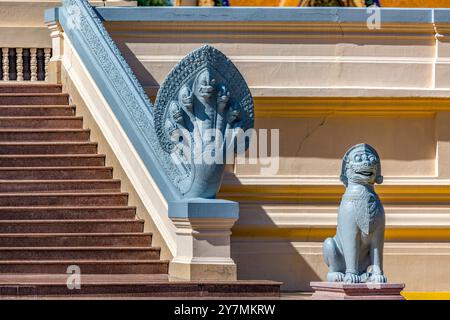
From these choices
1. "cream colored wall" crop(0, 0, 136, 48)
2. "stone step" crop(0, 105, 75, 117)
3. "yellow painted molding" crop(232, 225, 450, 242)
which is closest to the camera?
"yellow painted molding" crop(232, 225, 450, 242)

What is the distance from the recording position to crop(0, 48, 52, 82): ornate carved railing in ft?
72.7

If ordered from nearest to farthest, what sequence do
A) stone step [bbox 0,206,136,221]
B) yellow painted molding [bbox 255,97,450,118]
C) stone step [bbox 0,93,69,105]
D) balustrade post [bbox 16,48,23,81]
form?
1. stone step [bbox 0,206,136,221]
2. yellow painted molding [bbox 255,97,450,118]
3. stone step [bbox 0,93,69,105]
4. balustrade post [bbox 16,48,23,81]

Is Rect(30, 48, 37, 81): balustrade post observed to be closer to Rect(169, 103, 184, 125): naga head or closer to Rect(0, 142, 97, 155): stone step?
Rect(0, 142, 97, 155): stone step

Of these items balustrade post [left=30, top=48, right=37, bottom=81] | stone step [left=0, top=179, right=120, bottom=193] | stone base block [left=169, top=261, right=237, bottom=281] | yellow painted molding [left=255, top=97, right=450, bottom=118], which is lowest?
stone base block [left=169, top=261, right=237, bottom=281]

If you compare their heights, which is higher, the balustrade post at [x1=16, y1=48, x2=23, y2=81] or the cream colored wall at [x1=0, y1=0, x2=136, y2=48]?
the cream colored wall at [x1=0, y1=0, x2=136, y2=48]

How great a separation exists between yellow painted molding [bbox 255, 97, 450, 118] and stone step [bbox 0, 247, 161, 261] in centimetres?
228

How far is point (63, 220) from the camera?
62.0ft

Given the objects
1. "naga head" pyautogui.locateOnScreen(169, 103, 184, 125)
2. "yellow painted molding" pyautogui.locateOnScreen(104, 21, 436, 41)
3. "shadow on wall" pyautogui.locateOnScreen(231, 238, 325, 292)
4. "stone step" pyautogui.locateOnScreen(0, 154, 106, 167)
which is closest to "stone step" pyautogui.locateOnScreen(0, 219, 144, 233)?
"stone step" pyautogui.locateOnScreen(0, 154, 106, 167)

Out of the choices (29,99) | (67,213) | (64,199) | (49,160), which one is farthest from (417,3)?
(67,213)

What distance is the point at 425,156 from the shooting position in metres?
20.2

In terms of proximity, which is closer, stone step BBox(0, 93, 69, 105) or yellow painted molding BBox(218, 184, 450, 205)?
yellow painted molding BBox(218, 184, 450, 205)
